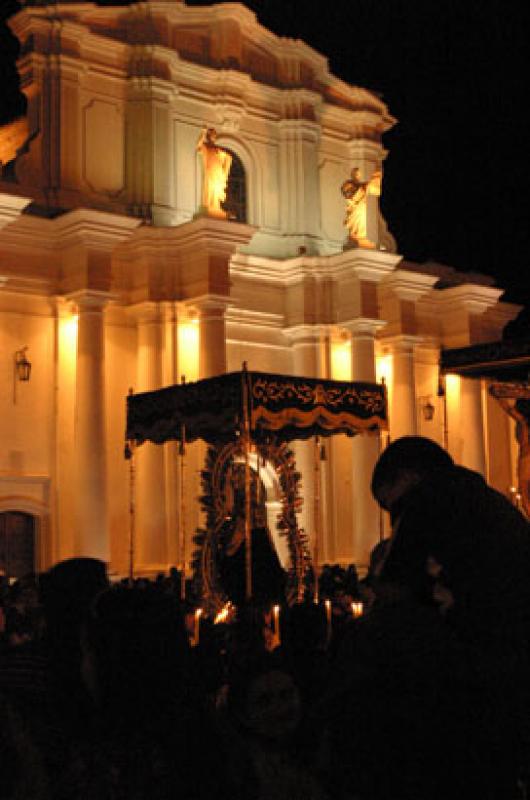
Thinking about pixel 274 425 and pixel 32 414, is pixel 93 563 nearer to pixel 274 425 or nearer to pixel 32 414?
pixel 274 425

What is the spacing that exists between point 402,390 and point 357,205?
404 centimetres

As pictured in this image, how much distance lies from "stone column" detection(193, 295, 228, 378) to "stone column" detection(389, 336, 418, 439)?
5118 mm

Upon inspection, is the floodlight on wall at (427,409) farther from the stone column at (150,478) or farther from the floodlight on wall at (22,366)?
the floodlight on wall at (22,366)

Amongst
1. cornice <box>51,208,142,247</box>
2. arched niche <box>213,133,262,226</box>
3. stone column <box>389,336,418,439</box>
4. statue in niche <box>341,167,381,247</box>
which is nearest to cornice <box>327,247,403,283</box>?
statue in niche <box>341,167,381,247</box>

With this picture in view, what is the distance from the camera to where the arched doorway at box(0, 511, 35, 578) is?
18.7 metres

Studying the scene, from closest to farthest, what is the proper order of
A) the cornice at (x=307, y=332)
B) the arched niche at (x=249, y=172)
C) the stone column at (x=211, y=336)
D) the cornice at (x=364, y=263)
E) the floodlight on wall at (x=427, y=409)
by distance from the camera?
1. the stone column at (x=211, y=336)
2. the cornice at (x=364, y=263)
3. the cornice at (x=307, y=332)
4. the arched niche at (x=249, y=172)
5. the floodlight on wall at (x=427, y=409)

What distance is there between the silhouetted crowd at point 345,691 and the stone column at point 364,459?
16.6m

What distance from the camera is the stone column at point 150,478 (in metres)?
19.3

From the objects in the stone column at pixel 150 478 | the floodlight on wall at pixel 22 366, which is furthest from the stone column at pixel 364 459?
the floodlight on wall at pixel 22 366

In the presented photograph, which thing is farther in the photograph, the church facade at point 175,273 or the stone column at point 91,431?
the church facade at point 175,273

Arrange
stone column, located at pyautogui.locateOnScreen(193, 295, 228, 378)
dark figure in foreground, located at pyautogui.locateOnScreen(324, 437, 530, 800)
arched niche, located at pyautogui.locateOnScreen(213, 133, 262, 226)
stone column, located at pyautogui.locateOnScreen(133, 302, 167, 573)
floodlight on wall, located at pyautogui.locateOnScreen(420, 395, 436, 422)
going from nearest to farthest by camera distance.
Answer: dark figure in foreground, located at pyautogui.locateOnScreen(324, 437, 530, 800) → stone column, located at pyautogui.locateOnScreen(133, 302, 167, 573) → stone column, located at pyautogui.locateOnScreen(193, 295, 228, 378) → arched niche, located at pyautogui.locateOnScreen(213, 133, 262, 226) → floodlight on wall, located at pyautogui.locateOnScreen(420, 395, 436, 422)

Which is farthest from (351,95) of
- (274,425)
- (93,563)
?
(93,563)

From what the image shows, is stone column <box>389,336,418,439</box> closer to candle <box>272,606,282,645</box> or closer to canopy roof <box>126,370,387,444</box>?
canopy roof <box>126,370,387,444</box>

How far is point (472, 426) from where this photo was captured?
80.2ft
